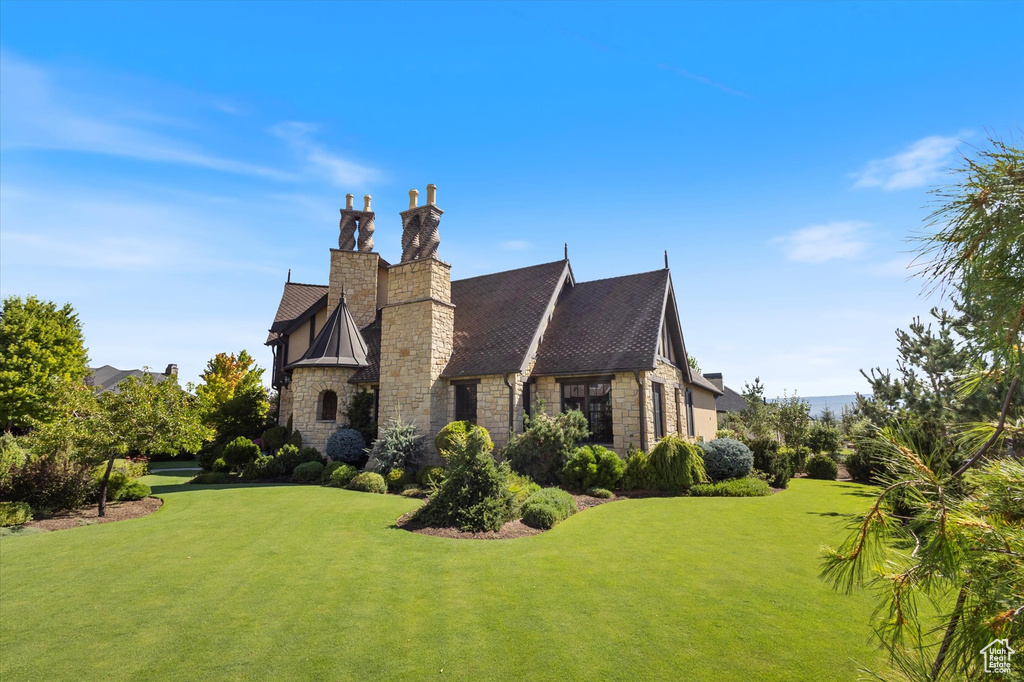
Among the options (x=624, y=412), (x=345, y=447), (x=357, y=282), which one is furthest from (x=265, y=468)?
(x=624, y=412)

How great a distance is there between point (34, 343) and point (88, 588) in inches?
1145

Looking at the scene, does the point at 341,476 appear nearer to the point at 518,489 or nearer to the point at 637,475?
the point at 518,489

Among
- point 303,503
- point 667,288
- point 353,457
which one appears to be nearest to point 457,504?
point 303,503

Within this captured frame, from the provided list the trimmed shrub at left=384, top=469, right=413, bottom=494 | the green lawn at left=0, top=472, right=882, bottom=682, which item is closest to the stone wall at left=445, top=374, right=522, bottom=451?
the trimmed shrub at left=384, top=469, right=413, bottom=494

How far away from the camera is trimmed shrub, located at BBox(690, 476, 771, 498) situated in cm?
1414

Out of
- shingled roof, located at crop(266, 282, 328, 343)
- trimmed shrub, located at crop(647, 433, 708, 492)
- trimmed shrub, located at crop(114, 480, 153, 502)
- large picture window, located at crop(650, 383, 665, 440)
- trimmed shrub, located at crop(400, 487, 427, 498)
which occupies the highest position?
shingled roof, located at crop(266, 282, 328, 343)

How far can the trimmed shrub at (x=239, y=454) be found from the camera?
19594 millimetres

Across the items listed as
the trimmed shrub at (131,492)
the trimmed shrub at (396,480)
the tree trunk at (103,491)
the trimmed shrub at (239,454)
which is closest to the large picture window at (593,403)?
the trimmed shrub at (396,480)

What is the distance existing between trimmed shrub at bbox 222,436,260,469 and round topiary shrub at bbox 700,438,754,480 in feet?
55.4

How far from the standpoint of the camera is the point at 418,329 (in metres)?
19.0

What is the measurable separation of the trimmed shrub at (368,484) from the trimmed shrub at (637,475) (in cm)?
745

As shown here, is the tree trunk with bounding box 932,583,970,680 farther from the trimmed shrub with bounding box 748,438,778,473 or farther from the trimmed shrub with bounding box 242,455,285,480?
the trimmed shrub with bounding box 242,455,285,480

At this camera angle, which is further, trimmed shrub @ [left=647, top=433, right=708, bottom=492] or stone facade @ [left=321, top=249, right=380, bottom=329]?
stone facade @ [left=321, top=249, right=380, bottom=329]

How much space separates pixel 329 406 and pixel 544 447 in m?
10.1
